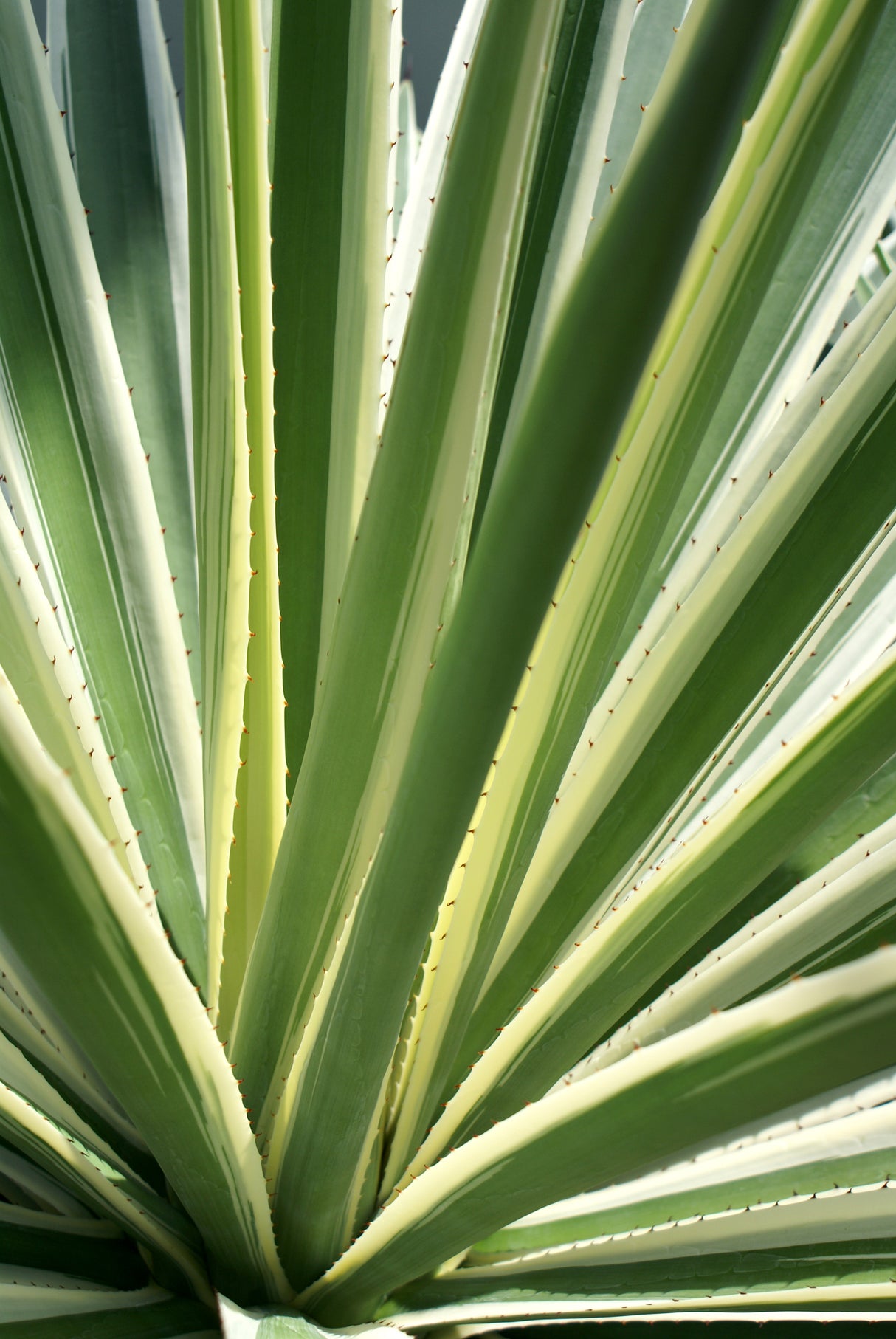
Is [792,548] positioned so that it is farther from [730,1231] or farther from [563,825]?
[730,1231]

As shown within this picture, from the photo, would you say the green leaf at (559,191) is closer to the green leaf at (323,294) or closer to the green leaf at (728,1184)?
the green leaf at (323,294)

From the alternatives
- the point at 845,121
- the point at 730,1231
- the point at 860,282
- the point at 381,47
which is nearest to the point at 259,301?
the point at 381,47

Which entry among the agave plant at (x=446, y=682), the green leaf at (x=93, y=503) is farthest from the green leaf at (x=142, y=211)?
the green leaf at (x=93, y=503)

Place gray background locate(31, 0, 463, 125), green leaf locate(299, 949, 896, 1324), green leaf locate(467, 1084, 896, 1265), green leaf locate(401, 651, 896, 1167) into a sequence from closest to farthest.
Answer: green leaf locate(299, 949, 896, 1324) → green leaf locate(401, 651, 896, 1167) → green leaf locate(467, 1084, 896, 1265) → gray background locate(31, 0, 463, 125)

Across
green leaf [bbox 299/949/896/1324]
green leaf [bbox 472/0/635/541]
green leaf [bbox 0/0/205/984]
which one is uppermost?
green leaf [bbox 472/0/635/541]

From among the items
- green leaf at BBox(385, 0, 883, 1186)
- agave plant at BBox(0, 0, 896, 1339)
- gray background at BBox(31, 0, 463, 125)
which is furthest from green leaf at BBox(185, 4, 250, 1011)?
gray background at BBox(31, 0, 463, 125)

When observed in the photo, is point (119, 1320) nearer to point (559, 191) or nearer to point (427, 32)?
point (559, 191)

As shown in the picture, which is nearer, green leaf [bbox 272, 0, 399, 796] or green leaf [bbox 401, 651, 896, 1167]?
green leaf [bbox 401, 651, 896, 1167]

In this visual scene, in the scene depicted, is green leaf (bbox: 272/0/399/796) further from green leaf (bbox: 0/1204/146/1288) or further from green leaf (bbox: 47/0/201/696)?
green leaf (bbox: 0/1204/146/1288)

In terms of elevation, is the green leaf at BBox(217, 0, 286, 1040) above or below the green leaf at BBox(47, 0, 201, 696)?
below
